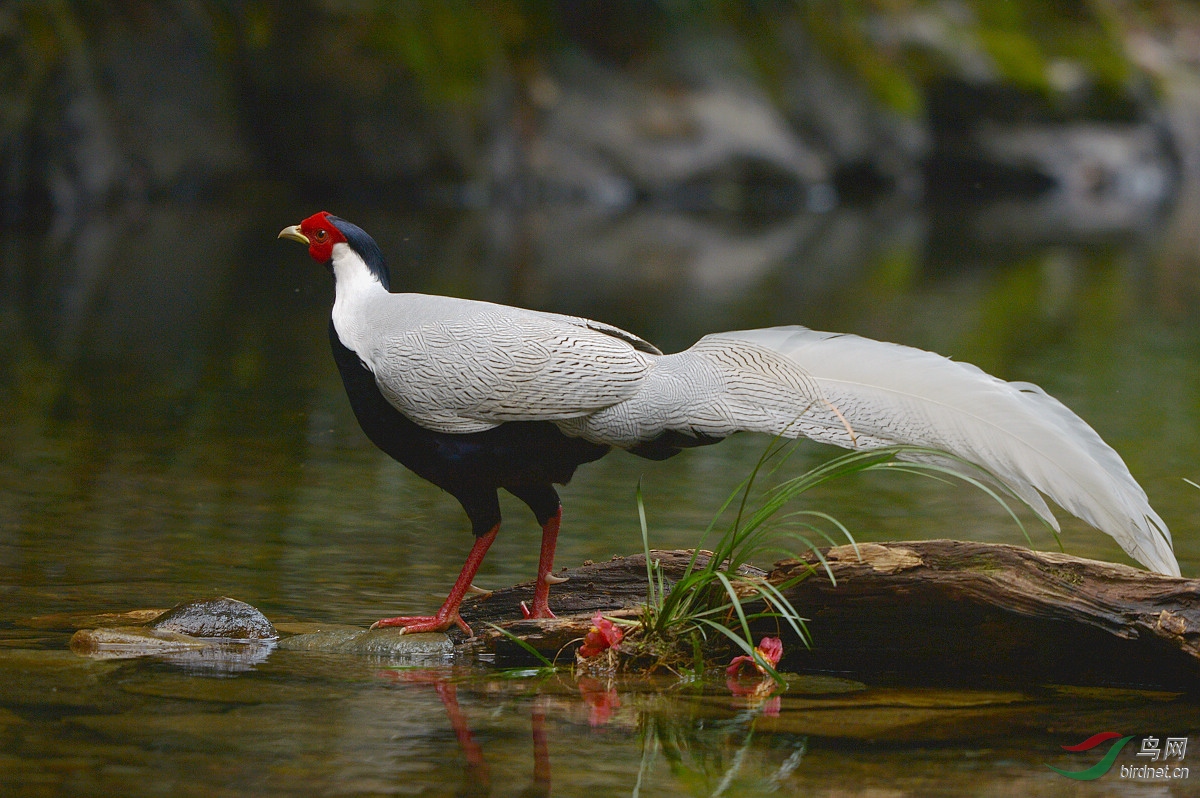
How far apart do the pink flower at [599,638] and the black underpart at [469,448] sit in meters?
0.53

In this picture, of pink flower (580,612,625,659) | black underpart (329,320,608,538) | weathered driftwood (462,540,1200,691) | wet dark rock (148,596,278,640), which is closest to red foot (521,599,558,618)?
weathered driftwood (462,540,1200,691)

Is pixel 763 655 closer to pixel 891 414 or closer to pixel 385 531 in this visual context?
pixel 891 414

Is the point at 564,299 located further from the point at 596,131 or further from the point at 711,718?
the point at 596,131

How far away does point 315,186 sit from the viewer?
2597cm

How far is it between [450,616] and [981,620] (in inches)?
68.9

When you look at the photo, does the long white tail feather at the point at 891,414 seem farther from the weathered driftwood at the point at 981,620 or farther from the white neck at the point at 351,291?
the white neck at the point at 351,291

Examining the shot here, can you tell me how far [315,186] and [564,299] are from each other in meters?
12.5

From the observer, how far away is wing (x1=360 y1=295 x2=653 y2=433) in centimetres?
468

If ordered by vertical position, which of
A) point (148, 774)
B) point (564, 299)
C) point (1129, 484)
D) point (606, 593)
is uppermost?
point (564, 299)

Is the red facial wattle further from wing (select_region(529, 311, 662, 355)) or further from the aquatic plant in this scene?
the aquatic plant

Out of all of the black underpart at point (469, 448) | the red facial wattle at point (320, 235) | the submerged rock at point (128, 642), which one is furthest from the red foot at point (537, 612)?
the red facial wattle at point (320, 235)

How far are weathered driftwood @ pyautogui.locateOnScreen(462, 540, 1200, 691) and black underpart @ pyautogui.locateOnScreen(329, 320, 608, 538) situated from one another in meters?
0.49

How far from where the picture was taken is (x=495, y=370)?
4.71 m

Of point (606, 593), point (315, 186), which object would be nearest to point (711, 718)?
point (606, 593)
